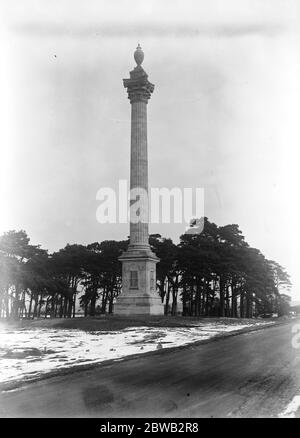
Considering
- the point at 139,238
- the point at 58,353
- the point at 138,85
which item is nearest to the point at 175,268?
the point at 139,238

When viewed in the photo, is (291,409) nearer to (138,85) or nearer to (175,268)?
(138,85)

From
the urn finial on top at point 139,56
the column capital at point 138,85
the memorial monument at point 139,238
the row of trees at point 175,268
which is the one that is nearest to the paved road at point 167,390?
the memorial monument at point 139,238

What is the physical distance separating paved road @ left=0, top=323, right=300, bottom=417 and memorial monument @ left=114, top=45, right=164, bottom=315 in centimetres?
2199

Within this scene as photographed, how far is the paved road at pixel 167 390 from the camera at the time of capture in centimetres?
695

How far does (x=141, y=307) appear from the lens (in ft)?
114

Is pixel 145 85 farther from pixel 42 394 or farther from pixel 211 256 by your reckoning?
pixel 42 394

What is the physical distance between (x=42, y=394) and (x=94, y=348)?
7.81 meters

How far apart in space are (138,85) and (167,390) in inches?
1300

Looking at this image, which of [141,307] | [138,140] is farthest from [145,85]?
[141,307]

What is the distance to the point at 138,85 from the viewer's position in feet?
125

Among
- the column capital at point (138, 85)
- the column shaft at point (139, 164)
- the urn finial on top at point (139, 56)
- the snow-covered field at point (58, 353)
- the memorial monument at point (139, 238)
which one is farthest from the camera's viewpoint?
Result: the urn finial on top at point (139, 56)

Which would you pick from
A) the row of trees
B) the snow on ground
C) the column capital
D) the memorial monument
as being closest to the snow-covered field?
the snow on ground

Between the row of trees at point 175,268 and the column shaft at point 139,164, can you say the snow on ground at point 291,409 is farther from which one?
the row of trees at point 175,268

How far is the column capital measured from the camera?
125 ft
